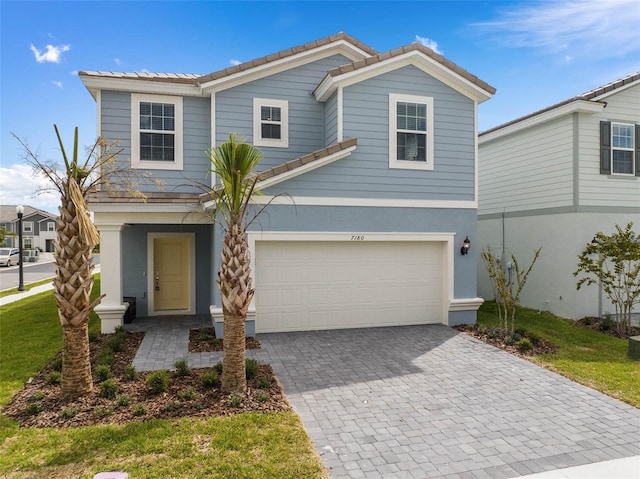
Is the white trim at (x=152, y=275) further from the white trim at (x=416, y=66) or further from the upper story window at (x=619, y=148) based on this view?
the upper story window at (x=619, y=148)

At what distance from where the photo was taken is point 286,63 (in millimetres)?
11195

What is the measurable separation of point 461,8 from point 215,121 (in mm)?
6938

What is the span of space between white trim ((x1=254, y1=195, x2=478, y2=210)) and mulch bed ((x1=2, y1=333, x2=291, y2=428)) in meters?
4.25

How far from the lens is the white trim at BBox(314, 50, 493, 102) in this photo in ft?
32.9

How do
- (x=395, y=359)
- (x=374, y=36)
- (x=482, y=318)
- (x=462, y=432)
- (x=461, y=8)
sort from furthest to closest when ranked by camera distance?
(x=374, y=36)
(x=482, y=318)
(x=461, y=8)
(x=395, y=359)
(x=462, y=432)

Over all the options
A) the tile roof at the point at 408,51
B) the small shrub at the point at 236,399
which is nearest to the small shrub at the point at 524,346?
the small shrub at the point at 236,399

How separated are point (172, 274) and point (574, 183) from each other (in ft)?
39.5

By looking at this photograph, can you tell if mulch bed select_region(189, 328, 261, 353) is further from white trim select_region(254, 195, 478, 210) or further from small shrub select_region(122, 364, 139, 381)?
white trim select_region(254, 195, 478, 210)

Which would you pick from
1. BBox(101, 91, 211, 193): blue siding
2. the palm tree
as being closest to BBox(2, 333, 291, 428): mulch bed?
the palm tree

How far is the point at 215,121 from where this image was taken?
35.3ft

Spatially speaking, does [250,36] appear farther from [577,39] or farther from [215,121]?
[577,39]

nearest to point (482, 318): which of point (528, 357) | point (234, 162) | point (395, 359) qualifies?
point (528, 357)

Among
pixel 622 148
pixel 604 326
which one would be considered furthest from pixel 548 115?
pixel 604 326

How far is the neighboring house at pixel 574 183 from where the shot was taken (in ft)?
38.9
